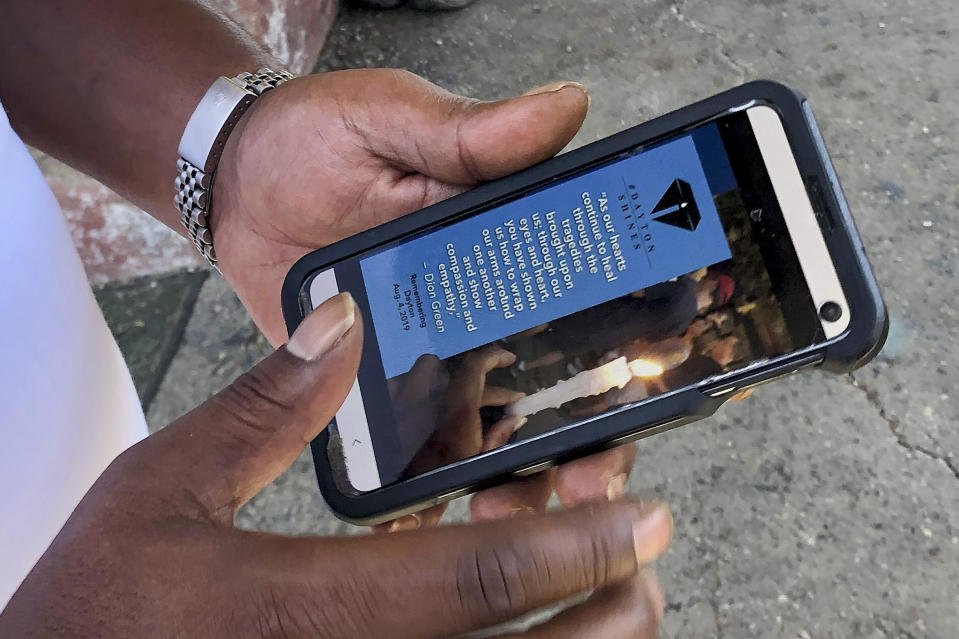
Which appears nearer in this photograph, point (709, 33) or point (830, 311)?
point (830, 311)

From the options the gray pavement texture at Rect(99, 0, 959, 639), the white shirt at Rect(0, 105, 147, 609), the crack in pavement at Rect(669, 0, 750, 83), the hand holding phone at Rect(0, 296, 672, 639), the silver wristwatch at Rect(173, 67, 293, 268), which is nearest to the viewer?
the hand holding phone at Rect(0, 296, 672, 639)

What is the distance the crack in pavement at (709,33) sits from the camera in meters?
1.30

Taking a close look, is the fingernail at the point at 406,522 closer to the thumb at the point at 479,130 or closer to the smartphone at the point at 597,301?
the smartphone at the point at 597,301

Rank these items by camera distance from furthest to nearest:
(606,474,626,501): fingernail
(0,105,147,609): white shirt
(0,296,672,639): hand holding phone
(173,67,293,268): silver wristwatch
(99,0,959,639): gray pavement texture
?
(99,0,959,639): gray pavement texture → (173,67,293,268): silver wristwatch → (606,474,626,501): fingernail → (0,105,147,609): white shirt → (0,296,672,639): hand holding phone

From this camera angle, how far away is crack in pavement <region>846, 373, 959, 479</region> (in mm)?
961

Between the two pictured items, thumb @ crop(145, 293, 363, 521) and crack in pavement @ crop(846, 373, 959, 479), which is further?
crack in pavement @ crop(846, 373, 959, 479)

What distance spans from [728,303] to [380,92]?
35cm

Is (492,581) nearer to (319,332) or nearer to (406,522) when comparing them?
(319,332)

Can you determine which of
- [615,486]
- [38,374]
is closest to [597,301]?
[615,486]

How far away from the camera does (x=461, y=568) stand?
1.12 feet

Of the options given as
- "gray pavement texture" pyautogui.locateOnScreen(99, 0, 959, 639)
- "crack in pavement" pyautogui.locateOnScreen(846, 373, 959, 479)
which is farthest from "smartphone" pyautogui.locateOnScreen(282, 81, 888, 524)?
"crack in pavement" pyautogui.locateOnScreen(846, 373, 959, 479)

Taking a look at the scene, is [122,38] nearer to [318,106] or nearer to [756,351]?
[318,106]

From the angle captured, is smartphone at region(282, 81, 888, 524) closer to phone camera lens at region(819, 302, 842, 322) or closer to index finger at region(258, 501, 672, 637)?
phone camera lens at region(819, 302, 842, 322)

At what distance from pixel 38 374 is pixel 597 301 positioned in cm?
40
